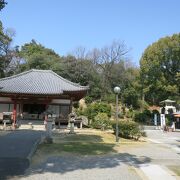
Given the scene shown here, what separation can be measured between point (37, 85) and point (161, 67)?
25537 mm

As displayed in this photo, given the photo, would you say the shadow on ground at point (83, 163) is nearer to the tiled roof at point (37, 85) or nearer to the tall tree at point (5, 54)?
the tiled roof at point (37, 85)

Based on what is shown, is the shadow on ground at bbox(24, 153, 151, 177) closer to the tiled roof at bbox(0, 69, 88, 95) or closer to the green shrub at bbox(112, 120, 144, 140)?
the green shrub at bbox(112, 120, 144, 140)

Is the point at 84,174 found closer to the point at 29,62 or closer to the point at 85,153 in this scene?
the point at 85,153

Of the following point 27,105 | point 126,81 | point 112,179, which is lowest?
point 112,179

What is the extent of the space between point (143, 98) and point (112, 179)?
53.5m

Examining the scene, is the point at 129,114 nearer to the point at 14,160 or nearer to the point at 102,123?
the point at 102,123

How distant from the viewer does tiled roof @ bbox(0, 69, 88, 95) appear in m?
36.4

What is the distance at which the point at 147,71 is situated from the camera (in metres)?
58.5

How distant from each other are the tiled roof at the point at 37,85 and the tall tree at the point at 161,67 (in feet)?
65.0

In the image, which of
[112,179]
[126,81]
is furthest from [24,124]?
[126,81]

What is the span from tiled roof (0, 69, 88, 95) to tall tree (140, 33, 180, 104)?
65.0 feet

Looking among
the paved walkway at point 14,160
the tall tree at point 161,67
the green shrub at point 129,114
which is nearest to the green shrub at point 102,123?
the paved walkway at point 14,160

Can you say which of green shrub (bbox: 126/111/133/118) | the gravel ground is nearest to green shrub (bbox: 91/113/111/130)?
the gravel ground

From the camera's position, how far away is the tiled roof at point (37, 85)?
36.4 metres
